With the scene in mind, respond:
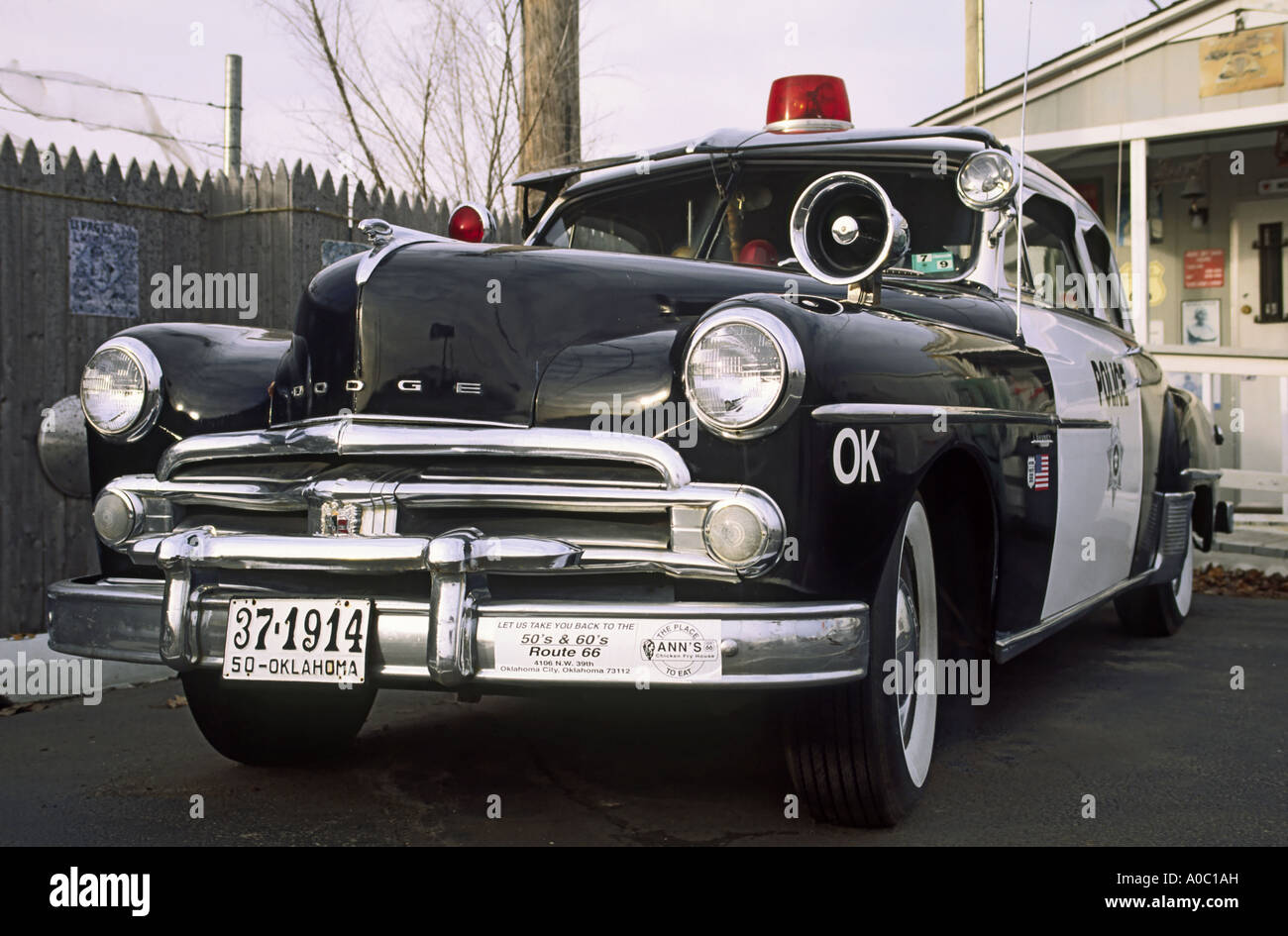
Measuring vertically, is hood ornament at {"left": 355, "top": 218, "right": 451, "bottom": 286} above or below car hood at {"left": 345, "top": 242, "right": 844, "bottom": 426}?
above

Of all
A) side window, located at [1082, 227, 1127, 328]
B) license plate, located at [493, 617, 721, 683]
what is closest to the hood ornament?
license plate, located at [493, 617, 721, 683]

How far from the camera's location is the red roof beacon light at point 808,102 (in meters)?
4.57

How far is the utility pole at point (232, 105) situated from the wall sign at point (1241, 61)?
7847 mm

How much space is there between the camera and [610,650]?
2541mm

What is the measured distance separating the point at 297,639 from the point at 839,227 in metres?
1.65

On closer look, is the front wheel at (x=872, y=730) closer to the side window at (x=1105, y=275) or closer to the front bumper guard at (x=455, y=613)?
the front bumper guard at (x=455, y=613)

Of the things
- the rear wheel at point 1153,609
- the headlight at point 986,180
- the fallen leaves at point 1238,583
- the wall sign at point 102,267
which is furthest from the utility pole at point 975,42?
the headlight at point 986,180

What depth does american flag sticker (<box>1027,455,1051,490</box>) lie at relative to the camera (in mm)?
3621

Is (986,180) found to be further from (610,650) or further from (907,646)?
(610,650)

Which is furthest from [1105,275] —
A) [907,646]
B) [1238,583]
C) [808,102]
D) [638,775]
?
[1238,583]

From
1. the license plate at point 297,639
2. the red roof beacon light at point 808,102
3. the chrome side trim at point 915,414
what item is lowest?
the license plate at point 297,639

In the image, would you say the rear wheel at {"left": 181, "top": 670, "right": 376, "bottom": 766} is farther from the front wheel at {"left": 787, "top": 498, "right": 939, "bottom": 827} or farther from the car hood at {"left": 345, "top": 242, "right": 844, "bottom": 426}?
the front wheel at {"left": 787, "top": 498, "right": 939, "bottom": 827}

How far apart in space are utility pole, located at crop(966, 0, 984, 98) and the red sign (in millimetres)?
4541
